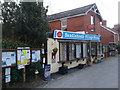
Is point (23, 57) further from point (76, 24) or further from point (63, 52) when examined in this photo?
point (76, 24)

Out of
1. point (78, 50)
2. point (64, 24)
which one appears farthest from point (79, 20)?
point (78, 50)

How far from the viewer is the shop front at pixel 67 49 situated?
8581 millimetres

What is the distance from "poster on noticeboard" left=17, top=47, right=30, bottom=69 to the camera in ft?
19.3

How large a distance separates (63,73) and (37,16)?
4.63m

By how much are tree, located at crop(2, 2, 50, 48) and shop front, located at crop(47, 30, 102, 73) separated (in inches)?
62.3

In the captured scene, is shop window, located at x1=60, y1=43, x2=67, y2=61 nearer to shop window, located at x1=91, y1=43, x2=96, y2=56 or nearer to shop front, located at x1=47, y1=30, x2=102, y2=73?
shop front, located at x1=47, y1=30, x2=102, y2=73

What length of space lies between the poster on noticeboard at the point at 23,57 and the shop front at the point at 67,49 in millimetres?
2126

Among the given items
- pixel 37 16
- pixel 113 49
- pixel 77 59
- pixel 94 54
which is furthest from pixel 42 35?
pixel 113 49

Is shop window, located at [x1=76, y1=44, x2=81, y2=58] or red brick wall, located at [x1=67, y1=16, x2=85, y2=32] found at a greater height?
red brick wall, located at [x1=67, y1=16, x2=85, y2=32]

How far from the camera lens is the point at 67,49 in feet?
33.0

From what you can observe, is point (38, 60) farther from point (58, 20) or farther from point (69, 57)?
point (58, 20)

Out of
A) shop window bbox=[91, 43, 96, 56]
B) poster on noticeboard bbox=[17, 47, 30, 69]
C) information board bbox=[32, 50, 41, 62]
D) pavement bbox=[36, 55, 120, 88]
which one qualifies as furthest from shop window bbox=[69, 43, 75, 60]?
poster on noticeboard bbox=[17, 47, 30, 69]

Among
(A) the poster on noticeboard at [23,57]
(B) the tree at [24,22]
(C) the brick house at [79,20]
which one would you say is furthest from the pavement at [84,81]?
(C) the brick house at [79,20]

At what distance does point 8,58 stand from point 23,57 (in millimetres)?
855
